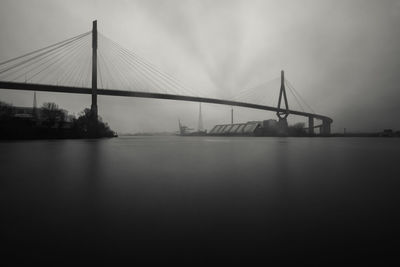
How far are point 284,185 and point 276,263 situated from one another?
2.28m

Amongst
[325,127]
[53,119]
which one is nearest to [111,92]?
[53,119]

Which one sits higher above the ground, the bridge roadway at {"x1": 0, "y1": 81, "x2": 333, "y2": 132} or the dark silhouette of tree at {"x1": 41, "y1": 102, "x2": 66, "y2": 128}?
the bridge roadway at {"x1": 0, "y1": 81, "x2": 333, "y2": 132}

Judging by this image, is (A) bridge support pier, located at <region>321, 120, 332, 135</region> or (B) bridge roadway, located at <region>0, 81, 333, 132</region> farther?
(A) bridge support pier, located at <region>321, 120, 332, 135</region>

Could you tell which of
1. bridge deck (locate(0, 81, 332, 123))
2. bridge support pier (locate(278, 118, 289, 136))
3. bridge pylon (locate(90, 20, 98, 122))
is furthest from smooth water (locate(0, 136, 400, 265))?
bridge support pier (locate(278, 118, 289, 136))

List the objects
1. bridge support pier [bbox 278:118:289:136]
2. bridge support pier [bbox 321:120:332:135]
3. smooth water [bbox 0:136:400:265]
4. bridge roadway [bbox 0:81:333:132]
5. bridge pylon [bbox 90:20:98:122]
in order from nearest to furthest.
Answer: smooth water [bbox 0:136:400:265], bridge roadway [bbox 0:81:333:132], bridge pylon [bbox 90:20:98:122], bridge support pier [bbox 278:118:289:136], bridge support pier [bbox 321:120:332:135]

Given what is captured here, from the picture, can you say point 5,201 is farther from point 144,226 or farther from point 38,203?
point 144,226

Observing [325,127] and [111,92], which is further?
[325,127]

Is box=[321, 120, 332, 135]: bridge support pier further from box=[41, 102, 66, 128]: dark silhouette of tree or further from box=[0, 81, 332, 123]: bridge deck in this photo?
box=[41, 102, 66, 128]: dark silhouette of tree

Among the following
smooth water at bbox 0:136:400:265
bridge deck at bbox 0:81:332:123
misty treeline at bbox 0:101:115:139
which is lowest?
smooth water at bbox 0:136:400:265

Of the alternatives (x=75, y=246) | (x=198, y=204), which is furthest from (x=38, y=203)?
(x=198, y=204)

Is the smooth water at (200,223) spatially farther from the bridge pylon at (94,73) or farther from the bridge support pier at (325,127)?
the bridge support pier at (325,127)

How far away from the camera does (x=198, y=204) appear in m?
2.38

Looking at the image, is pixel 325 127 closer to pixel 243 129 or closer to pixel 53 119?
pixel 243 129

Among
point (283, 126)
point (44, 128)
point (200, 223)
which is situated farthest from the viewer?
point (283, 126)
